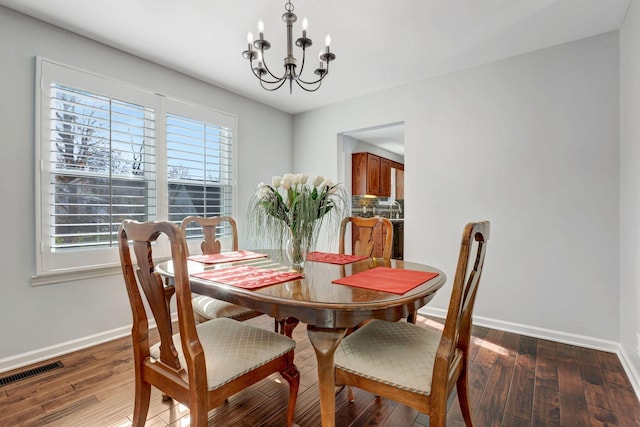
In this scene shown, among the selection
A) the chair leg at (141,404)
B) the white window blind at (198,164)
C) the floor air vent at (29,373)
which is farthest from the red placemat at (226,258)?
the floor air vent at (29,373)

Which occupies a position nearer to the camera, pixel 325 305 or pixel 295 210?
pixel 325 305

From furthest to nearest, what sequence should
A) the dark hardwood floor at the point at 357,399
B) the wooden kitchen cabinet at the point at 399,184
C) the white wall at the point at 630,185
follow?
the wooden kitchen cabinet at the point at 399,184 → the white wall at the point at 630,185 → the dark hardwood floor at the point at 357,399

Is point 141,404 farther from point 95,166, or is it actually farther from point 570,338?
point 570,338

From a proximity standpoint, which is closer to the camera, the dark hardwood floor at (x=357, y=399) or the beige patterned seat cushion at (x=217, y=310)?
the dark hardwood floor at (x=357, y=399)

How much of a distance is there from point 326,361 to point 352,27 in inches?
91.3

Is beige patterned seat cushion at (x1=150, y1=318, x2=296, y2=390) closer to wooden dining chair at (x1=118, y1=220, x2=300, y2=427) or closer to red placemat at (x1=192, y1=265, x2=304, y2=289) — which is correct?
wooden dining chair at (x1=118, y1=220, x2=300, y2=427)

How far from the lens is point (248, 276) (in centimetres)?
153

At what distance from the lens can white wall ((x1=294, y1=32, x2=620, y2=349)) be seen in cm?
244

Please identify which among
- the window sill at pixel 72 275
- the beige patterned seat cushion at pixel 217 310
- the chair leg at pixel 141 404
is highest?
the window sill at pixel 72 275

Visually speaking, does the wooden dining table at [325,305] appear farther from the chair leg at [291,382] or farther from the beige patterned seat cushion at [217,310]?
the beige patterned seat cushion at [217,310]

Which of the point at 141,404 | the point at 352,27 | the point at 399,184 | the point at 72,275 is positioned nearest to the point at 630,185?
the point at 352,27

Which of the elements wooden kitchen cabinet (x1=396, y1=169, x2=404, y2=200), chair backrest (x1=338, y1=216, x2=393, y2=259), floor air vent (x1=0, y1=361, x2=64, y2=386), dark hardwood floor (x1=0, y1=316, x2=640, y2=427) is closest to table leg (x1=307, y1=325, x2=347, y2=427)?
dark hardwood floor (x1=0, y1=316, x2=640, y2=427)

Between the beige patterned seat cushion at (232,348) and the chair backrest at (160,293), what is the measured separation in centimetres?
7

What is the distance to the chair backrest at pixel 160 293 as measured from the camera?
3.52 ft
